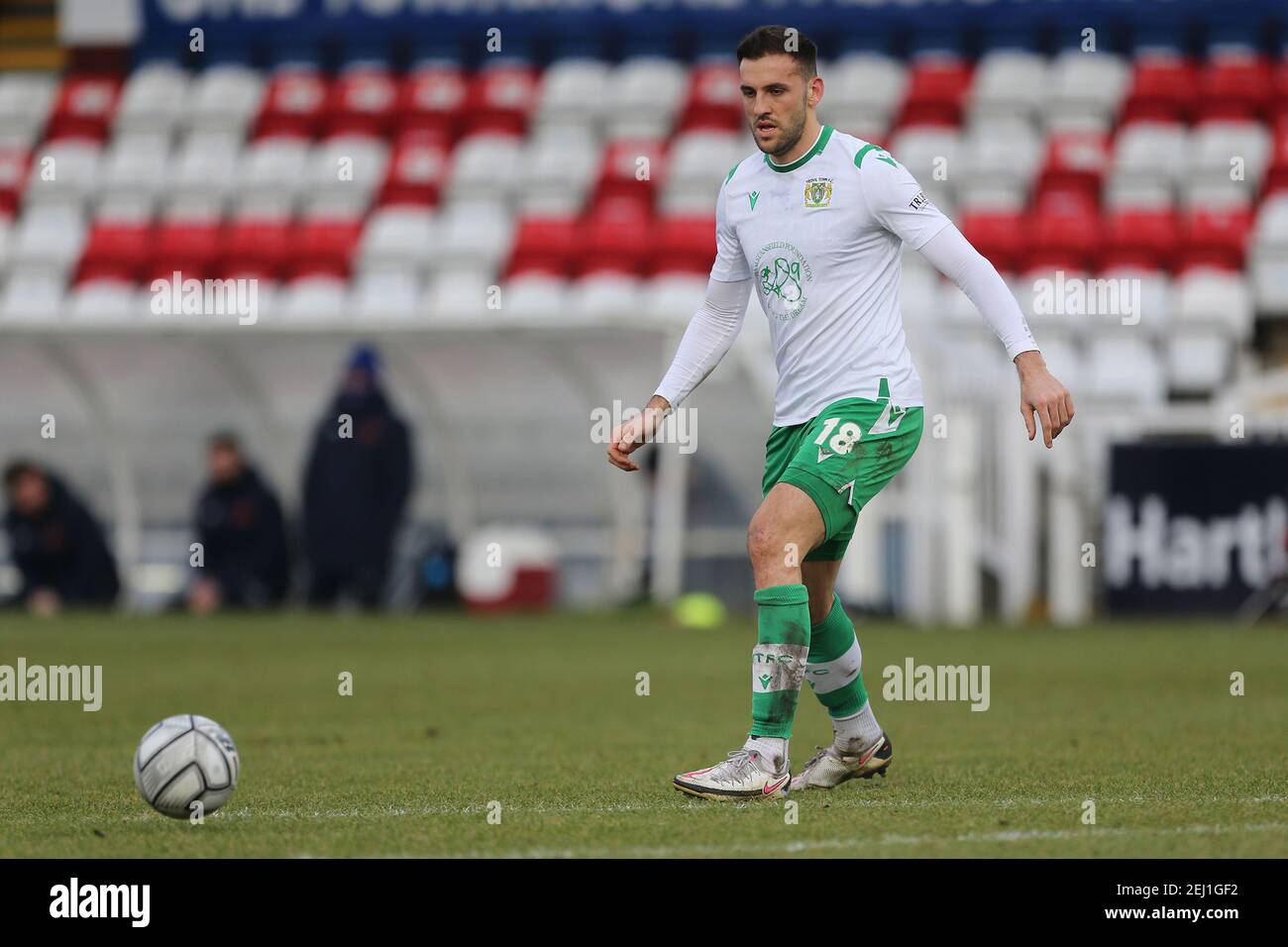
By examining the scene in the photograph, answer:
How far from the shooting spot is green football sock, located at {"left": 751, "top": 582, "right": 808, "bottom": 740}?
535 cm

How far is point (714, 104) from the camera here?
2203cm

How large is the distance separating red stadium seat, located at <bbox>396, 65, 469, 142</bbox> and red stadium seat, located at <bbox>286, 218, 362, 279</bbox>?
166 centimetres

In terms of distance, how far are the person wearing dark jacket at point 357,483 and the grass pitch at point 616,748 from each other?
2.31m

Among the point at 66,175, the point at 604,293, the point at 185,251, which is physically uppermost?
the point at 66,175

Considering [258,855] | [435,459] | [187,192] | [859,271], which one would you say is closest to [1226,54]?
[435,459]

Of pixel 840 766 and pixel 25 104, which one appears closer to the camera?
pixel 840 766

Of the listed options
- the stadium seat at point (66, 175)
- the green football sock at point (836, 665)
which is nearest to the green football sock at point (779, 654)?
the green football sock at point (836, 665)

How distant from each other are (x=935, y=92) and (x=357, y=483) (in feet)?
28.9

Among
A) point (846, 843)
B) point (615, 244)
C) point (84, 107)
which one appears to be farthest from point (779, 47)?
Answer: point (84, 107)

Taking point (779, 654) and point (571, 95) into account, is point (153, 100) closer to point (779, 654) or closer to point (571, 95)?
point (571, 95)

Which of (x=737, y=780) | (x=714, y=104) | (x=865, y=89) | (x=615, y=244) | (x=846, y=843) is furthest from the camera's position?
(x=714, y=104)

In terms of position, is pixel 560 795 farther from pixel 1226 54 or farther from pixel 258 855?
pixel 1226 54

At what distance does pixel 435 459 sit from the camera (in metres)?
17.0

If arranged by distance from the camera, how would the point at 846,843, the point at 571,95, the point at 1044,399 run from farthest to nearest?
1. the point at 571,95
2. the point at 1044,399
3. the point at 846,843
